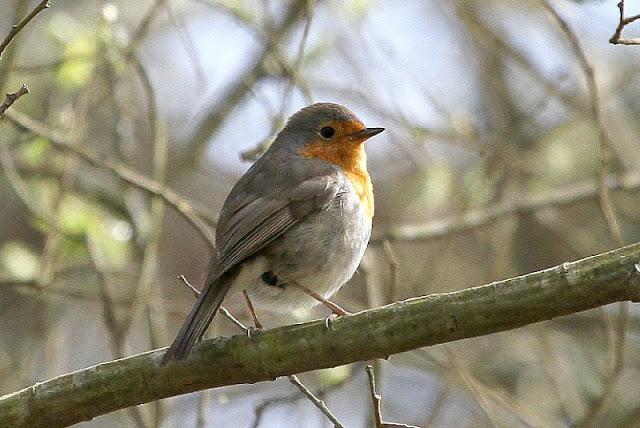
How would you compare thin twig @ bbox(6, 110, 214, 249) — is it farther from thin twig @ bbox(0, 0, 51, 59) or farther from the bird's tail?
thin twig @ bbox(0, 0, 51, 59)

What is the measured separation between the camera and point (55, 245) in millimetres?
6141

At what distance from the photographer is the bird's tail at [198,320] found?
352cm

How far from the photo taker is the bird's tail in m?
3.52

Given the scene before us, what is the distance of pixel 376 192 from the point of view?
9328 mm

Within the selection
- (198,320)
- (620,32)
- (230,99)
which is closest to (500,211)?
(230,99)

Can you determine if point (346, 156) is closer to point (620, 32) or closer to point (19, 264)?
point (620, 32)

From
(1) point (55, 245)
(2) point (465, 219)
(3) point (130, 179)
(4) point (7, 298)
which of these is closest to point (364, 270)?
(2) point (465, 219)

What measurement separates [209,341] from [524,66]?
14.7ft

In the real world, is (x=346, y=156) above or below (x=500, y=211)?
below

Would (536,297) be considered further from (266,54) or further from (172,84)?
(172,84)

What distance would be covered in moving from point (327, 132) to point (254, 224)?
1028mm

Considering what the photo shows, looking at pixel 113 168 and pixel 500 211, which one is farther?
pixel 500 211

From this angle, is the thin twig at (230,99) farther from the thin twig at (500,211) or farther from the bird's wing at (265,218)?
the bird's wing at (265,218)

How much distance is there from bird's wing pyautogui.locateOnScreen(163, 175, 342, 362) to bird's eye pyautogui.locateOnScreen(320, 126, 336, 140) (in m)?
0.48
